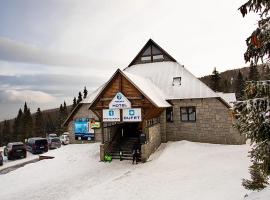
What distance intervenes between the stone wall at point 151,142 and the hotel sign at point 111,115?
2.56 metres

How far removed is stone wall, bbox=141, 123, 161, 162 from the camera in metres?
20.2

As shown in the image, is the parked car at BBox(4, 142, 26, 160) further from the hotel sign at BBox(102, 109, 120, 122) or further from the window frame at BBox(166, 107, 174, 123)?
the window frame at BBox(166, 107, 174, 123)

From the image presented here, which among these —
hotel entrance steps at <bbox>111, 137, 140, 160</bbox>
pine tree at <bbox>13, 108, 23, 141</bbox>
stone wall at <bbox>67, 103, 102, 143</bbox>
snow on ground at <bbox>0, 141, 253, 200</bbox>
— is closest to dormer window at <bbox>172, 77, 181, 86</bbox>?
snow on ground at <bbox>0, 141, 253, 200</bbox>

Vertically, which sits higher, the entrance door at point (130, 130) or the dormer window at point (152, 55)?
the dormer window at point (152, 55)

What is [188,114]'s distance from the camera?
83.9 feet

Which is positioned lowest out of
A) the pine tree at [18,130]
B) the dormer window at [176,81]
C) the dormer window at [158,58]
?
the pine tree at [18,130]

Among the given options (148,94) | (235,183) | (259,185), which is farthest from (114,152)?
(259,185)

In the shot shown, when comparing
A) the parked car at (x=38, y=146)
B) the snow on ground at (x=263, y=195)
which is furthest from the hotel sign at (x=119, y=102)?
the parked car at (x=38, y=146)

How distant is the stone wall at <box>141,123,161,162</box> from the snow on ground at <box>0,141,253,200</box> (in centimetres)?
53

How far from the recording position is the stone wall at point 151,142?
66.3ft

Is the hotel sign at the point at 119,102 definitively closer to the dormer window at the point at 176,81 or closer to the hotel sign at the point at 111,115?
the hotel sign at the point at 111,115

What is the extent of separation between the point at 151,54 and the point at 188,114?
845cm

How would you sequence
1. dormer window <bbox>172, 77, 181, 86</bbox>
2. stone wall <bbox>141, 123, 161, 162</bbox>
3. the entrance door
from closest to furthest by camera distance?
stone wall <bbox>141, 123, 161, 162</bbox> → the entrance door → dormer window <bbox>172, 77, 181, 86</bbox>

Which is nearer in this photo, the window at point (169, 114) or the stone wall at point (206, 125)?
the stone wall at point (206, 125)
